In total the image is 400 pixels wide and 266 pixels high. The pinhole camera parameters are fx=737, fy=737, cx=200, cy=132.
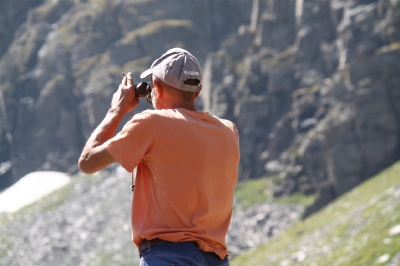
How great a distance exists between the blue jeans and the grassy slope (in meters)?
43.4

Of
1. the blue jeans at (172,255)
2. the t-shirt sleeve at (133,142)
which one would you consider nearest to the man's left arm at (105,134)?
the t-shirt sleeve at (133,142)

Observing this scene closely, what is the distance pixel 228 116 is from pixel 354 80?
4668cm

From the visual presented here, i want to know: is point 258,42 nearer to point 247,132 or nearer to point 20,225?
point 247,132

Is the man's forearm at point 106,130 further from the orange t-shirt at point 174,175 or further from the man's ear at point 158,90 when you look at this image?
the man's ear at point 158,90

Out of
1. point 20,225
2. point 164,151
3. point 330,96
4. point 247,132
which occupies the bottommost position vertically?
point 20,225

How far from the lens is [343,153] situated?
5571 inches

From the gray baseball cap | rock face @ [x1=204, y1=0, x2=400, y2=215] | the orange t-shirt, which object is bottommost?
rock face @ [x1=204, y1=0, x2=400, y2=215]

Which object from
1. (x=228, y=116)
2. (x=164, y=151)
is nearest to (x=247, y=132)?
(x=228, y=116)

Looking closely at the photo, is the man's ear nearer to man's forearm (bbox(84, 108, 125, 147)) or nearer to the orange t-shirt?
the orange t-shirt

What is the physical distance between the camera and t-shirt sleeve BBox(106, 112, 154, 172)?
8562 mm

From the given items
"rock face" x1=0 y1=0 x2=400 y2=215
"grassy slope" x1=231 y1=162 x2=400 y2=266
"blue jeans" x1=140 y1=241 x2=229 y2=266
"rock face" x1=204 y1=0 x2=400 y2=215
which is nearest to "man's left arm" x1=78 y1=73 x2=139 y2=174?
"blue jeans" x1=140 y1=241 x2=229 y2=266

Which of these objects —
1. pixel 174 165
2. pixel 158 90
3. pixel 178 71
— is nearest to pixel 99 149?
pixel 174 165

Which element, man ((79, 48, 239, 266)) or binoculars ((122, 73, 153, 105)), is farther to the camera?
binoculars ((122, 73, 153, 105))

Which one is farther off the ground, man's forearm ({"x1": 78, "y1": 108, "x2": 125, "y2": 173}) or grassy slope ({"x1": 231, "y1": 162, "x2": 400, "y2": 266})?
man's forearm ({"x1": 78, "y1": 108, "x2": 125, "y2": 173})
